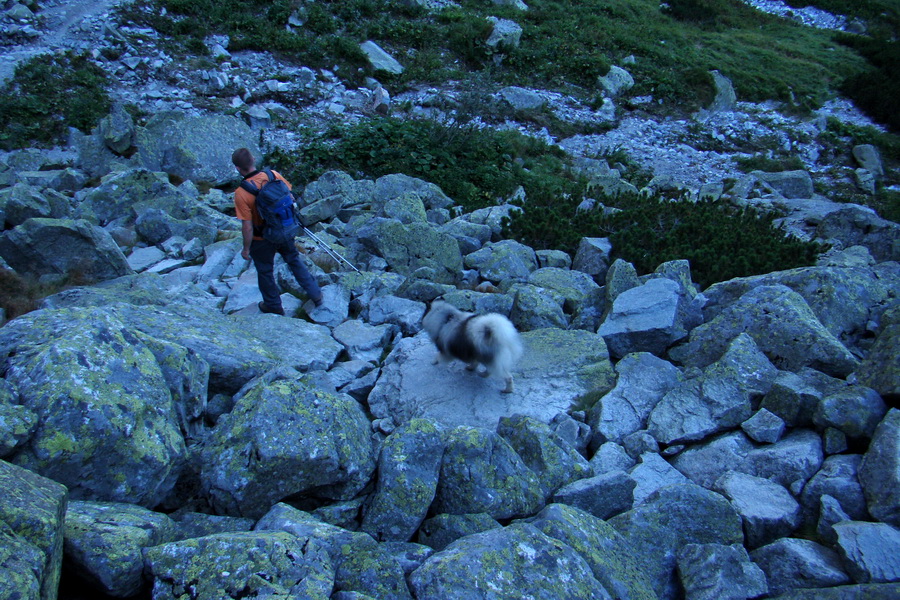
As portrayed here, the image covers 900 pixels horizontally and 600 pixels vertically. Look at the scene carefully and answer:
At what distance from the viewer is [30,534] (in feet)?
8.63

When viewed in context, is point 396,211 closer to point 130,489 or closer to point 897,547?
point 130,489

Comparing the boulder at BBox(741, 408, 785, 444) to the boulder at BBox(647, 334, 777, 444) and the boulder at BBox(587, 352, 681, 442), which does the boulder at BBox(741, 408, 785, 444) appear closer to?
the boulder at BBox(647, 334, 777, 444)

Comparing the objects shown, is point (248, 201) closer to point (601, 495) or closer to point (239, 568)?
point (239, 568)

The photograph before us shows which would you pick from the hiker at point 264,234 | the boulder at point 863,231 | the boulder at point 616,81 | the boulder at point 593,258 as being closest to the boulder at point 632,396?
the boulder at point 593,258

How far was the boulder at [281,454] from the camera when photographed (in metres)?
3.86

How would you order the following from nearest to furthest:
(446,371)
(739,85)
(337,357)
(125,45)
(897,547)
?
1. (897,547)
2. (446,371)
3. (337,357)
4. (125,45)
5. (739,85)

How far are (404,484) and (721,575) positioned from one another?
226cm

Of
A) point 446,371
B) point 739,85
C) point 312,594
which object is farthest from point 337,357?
point 739,85

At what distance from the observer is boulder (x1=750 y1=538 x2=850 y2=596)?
3744 mm

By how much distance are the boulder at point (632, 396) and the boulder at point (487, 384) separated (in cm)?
26

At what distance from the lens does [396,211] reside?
1180 centimetres

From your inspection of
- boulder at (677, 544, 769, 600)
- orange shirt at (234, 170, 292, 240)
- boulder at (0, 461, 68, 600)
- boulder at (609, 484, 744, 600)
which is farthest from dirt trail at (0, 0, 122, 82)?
boulder at (677, 544, 769, 600)

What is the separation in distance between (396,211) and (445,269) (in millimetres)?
2625

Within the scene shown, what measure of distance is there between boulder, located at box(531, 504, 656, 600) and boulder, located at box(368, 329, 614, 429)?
6.73 feet
